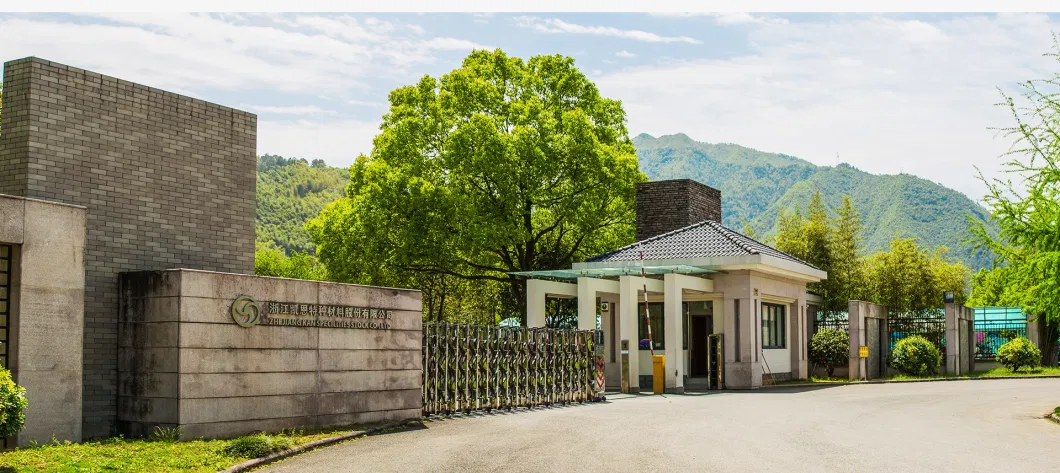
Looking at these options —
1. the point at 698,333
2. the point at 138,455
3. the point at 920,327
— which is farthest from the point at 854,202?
the point at 138,455

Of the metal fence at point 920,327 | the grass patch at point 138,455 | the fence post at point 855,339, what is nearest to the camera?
the grass patch at point 138,455

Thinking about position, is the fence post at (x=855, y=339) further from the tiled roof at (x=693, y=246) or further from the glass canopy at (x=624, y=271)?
the glass canopy at (x=624, y=271)

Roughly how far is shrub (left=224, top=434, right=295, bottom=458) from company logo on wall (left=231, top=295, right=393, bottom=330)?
6.64 ft

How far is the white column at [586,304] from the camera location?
2625 cm

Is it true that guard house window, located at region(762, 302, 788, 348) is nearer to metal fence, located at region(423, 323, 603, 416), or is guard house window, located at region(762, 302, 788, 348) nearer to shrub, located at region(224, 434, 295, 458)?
metal fence, located at region(423, 323, 603, 416)

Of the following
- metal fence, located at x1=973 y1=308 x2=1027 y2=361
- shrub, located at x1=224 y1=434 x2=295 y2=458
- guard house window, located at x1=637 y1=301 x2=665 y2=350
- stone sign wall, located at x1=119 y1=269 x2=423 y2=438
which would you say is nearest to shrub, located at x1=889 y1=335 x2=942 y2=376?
metal fence, located at x1=973 y1=308 x2=1027 y2=361

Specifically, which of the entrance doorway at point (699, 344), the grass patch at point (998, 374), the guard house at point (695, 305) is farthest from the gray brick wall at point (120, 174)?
the grass patch at point (998, 374)

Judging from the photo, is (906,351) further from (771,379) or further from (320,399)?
(320,399)

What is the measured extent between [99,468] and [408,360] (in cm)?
668

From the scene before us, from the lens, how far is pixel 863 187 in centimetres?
18200

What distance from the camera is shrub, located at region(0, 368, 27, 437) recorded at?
34.5ft

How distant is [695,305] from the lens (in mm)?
30609

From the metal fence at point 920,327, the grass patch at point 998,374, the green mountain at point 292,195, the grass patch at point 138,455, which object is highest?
the green mountain at point 292,195

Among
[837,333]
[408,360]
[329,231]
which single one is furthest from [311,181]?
[408,360]
